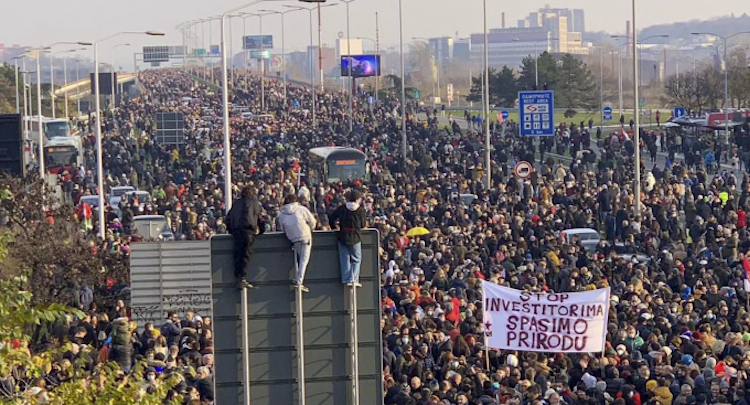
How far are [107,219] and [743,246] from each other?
52.3 ft

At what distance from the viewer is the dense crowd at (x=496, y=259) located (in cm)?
1797

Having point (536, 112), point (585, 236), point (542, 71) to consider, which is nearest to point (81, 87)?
point (542, 71)

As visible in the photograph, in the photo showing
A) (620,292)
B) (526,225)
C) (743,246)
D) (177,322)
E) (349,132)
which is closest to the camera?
(177,322)

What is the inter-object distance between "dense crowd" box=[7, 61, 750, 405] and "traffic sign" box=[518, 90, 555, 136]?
1531mm

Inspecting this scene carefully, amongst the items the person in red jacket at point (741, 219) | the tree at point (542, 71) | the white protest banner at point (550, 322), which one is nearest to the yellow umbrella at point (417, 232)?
the person in red jacket at point (741, 219)

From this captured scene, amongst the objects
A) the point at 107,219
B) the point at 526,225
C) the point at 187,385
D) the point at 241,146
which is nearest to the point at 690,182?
the point at 526,225

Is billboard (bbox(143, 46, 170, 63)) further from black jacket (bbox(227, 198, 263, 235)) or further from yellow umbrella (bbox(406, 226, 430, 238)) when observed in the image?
black jacket (bbox(227, 198, 263, 235))

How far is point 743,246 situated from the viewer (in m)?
30.4

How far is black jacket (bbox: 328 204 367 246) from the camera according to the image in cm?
1283

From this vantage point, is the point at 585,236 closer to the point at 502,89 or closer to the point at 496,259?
the point at 496,259

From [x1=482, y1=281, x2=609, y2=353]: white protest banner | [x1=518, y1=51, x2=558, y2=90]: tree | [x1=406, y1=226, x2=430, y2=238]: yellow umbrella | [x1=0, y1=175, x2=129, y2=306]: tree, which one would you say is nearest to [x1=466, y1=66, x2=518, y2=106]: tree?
[x1=518, y1=51, x2=558, y2=90]: tree

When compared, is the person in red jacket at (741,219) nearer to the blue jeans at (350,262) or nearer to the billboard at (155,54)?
the blue jeans at (350,262)

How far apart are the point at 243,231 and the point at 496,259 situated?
17263 mm

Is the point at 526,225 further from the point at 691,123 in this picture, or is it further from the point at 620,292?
the point at 691,123
